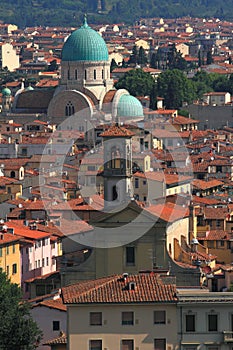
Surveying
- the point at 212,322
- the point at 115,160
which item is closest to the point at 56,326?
the point at 212,322

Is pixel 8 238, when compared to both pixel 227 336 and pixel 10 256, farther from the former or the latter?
pixel 227 336

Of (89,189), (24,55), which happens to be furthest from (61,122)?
(24,55)

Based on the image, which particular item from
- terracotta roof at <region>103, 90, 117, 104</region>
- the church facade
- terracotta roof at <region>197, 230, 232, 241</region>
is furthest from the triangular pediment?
terracotta roof at <region>103, 90, 117, 104</region>

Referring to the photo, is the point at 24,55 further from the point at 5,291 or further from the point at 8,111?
the point at 5,291

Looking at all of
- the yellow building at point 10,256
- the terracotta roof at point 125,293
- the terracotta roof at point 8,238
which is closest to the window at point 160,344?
the terracotta roof at point 125,293

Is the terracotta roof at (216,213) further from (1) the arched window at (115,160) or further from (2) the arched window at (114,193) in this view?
(2) the arched window at (114,193)

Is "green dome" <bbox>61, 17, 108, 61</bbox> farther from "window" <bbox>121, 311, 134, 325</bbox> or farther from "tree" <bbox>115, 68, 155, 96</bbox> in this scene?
"window" <bbox>121, 311, 134, 325</bbox>
